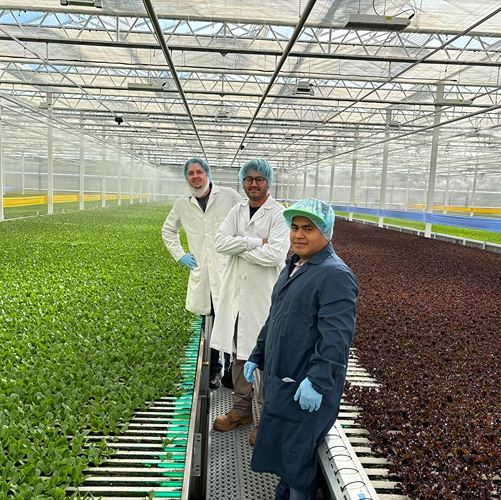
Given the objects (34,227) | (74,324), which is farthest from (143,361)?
(34,227)

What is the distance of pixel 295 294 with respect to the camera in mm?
2643

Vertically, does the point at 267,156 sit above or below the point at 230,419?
above

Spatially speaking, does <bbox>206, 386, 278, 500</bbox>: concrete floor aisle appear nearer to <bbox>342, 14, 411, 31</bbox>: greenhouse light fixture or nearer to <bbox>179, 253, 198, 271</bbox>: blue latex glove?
<bbox>179, 253, 198, 271</bbox>: blue latex glove

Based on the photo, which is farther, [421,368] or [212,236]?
[421,368]

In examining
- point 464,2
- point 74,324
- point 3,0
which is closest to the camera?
point 74,324

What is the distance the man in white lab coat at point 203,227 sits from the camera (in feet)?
15.4

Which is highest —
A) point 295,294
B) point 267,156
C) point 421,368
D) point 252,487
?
point 267,156

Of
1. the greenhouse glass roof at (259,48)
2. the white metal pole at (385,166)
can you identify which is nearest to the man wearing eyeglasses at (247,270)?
the greenhouse glass roof at (259,48)

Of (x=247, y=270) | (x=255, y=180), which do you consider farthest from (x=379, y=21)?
(x=247, y=270)

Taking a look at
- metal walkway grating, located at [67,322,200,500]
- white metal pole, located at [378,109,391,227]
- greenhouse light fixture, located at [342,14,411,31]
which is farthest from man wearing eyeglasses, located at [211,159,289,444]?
white metal pole, located at [378,109,391,227]

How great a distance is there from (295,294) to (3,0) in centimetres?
1080

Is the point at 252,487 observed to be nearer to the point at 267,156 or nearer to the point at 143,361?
the point at 143,361

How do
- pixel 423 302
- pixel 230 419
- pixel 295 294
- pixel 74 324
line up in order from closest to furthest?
pixel 295 294 < pixel 230 419 < pixel 74 324 < pixel 423 302

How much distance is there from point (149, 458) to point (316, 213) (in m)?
2.09
